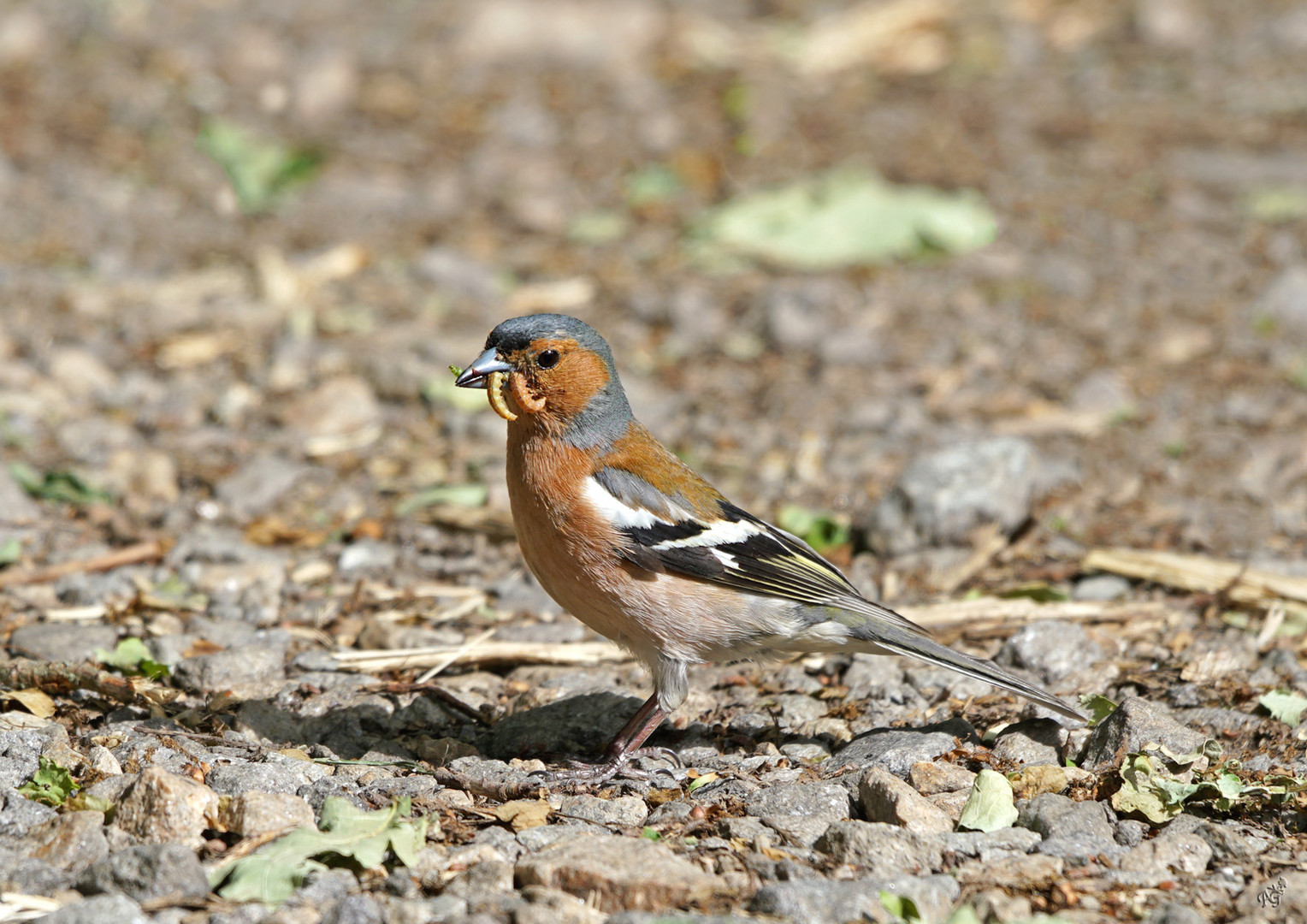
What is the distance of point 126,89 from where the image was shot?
968 cm

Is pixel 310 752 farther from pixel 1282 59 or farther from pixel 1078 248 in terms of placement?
pixel 1282 59

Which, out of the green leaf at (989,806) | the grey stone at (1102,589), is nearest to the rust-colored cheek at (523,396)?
the green leaf at (989,806)

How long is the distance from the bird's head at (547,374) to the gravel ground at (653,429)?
983mm

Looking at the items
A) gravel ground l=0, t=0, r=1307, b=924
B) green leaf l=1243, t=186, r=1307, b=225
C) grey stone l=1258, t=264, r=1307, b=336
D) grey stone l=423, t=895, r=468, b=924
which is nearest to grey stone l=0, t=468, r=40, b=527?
gravel ground l=0, t=0, r=1307, b=924

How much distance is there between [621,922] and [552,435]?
1880 mm

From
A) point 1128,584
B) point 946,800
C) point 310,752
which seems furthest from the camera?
point 1128,584

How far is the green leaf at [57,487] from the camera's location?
594 centimetres

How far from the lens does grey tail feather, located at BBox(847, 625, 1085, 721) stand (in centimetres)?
408

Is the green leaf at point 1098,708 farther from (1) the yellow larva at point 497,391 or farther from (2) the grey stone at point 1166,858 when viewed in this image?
(1) the yellow larva at point 497,391

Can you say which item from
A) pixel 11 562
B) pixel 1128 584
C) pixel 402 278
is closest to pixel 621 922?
pixel 1128 584

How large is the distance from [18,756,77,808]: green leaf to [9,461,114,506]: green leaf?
2586 mm

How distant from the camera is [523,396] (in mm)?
4508

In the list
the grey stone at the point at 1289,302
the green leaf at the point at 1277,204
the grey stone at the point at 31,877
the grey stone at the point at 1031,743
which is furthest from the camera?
the green leaf at the point at 1277,204

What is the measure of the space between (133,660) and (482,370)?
164 centimetres
